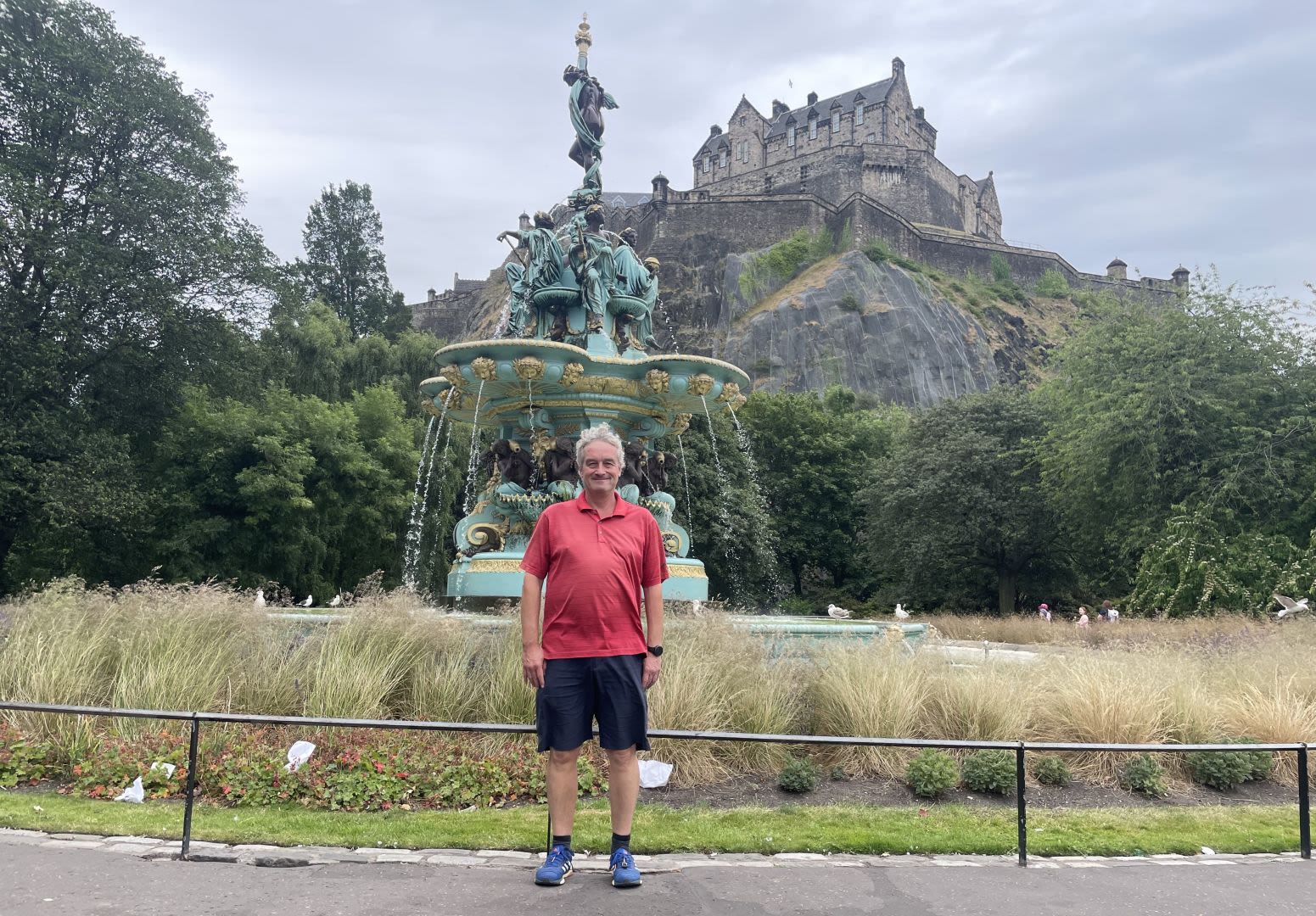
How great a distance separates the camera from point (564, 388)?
1205 cm

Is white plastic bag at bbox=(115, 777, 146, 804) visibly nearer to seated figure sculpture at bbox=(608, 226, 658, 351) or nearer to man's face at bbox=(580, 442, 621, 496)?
man's face at bbox=(580, 442, 621, 496)

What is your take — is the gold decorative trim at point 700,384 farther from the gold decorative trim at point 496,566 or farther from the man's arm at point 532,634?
the man's arm at point 532,634

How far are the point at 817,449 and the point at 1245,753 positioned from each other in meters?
37.8

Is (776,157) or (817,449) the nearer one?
(817,449)

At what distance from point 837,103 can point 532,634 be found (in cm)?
9891

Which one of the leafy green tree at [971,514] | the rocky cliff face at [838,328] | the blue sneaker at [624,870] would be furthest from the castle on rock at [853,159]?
the blue sneaker at [624,870]

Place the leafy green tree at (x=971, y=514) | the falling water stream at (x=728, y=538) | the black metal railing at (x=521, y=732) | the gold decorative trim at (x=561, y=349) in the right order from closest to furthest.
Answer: the black metal railing at (x=521, y=732)
the gold decorative trim at (x=561, y=349)
the falling water stream at (x=728, y=538)
the leafy green tree at (x=971, y=514)

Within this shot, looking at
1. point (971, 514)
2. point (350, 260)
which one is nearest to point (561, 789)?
point (971, 514)

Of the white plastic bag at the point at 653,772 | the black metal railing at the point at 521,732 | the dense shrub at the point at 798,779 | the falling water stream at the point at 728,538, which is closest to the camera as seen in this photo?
the black metal railing at the point at 521,732

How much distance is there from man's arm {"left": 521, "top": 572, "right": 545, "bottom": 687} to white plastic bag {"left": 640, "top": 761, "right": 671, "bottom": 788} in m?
1.47

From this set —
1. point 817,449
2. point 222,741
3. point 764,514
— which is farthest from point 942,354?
point 222,741

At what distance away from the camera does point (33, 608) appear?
730 cm

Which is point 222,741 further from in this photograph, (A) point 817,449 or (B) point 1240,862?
(A) point 817,449

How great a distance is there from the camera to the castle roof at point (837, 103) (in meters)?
93.0
